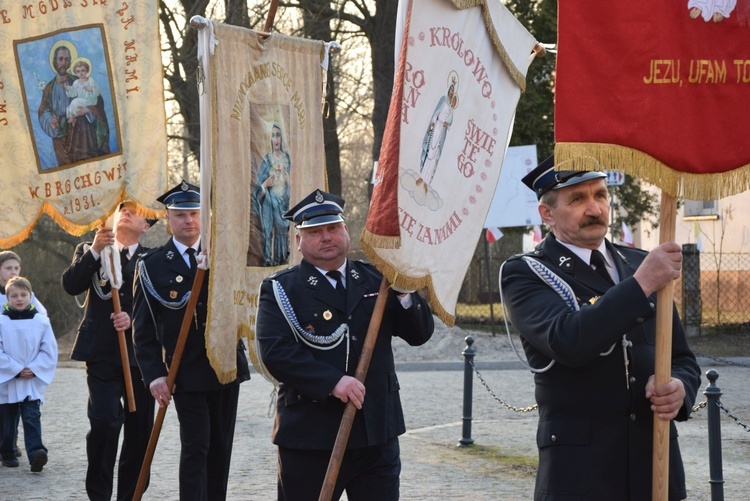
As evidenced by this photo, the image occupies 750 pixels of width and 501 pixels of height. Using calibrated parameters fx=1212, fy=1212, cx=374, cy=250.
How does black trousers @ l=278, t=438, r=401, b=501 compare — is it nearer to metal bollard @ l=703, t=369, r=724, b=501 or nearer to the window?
metal bollard @ l=703, t=369, r=724, b=501

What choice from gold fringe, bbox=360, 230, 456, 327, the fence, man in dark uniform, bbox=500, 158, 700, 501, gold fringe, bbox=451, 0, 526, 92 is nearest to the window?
the fence

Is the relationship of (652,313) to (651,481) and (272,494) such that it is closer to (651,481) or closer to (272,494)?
(651,481)

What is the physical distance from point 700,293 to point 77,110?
17098 mm

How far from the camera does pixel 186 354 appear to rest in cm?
737

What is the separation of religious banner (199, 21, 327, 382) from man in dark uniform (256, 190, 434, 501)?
48.3 inches

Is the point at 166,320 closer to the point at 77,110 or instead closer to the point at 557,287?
the point at 77,110

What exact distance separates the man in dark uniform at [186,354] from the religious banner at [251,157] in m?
0.34

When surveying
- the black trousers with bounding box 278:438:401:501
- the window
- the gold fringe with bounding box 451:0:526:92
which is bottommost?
the black trousers with bounding box 278:438:401:501

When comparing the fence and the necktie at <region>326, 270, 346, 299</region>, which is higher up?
the necktie at <region>326, 270, 346, 299</region>

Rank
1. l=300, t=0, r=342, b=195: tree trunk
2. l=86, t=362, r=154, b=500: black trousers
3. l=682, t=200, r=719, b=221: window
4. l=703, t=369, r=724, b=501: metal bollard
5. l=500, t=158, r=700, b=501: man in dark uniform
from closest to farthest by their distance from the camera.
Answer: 1. l=500, t=158, r=700, b=501: man in dark uniform
2. l=703, t=369, r=724, b=501: metal bollard
3. l=86, t=362, r=154, b=500: black trousers
4. l=300, t=0, r=342, b=195: tree trunk
5. l=682, t=200, r=719, b=221: window

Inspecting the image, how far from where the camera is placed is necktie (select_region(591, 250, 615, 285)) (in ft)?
14.8

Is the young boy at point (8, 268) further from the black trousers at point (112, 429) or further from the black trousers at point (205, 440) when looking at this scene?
the black trousers at point (205, 440)

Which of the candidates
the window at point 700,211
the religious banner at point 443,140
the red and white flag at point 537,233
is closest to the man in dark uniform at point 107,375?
the religious banner at point 443,140

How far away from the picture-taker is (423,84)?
17.9 feet
